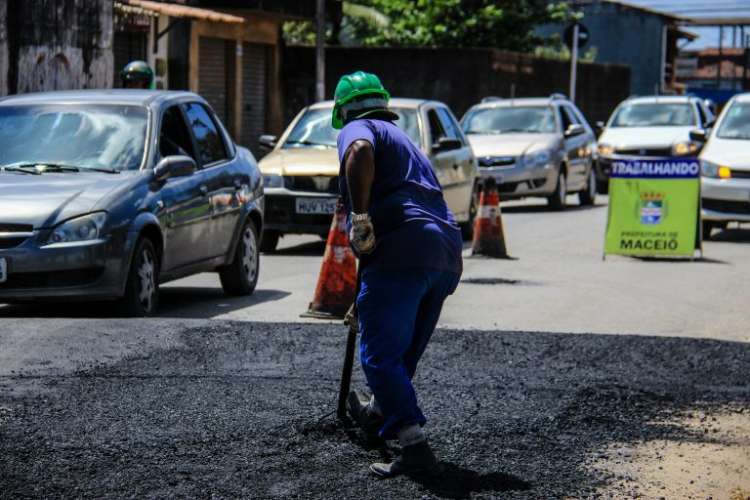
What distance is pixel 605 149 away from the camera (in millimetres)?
26891

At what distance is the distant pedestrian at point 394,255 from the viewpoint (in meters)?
5.96

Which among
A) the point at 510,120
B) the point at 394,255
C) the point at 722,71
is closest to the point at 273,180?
the point at 510,120

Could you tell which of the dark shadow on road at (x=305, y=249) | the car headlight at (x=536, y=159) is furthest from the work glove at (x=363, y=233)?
the car headlight at (x=536, y=159)

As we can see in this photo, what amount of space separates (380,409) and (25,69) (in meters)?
15.9

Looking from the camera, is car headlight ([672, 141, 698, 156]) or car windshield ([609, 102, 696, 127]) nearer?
car headlight ([672, 141, 698, 156])

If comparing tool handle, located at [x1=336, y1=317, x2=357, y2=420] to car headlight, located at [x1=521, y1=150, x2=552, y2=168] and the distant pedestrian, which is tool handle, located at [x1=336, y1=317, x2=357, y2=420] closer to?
the distant pedestrian

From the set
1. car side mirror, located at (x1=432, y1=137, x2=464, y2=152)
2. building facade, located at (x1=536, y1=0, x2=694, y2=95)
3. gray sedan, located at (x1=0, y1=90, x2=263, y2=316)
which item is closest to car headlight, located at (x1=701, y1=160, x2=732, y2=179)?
car side mirror, located at (x1=432, y1=137, x2=464, y2=152)

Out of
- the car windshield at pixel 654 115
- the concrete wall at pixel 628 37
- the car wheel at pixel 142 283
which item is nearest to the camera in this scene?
the car wheel at pixel 142 283

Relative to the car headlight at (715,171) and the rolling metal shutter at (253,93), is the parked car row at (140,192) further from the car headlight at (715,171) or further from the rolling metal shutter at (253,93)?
the rolling metal shutter at (253,93)

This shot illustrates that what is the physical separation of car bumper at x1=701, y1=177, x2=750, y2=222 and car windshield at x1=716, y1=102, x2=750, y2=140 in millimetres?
1343

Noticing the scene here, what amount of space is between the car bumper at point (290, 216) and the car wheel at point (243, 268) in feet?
11.0

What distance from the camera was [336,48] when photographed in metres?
37.4

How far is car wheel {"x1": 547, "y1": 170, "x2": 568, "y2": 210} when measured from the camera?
2366 cm

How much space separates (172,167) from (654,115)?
18.2m
